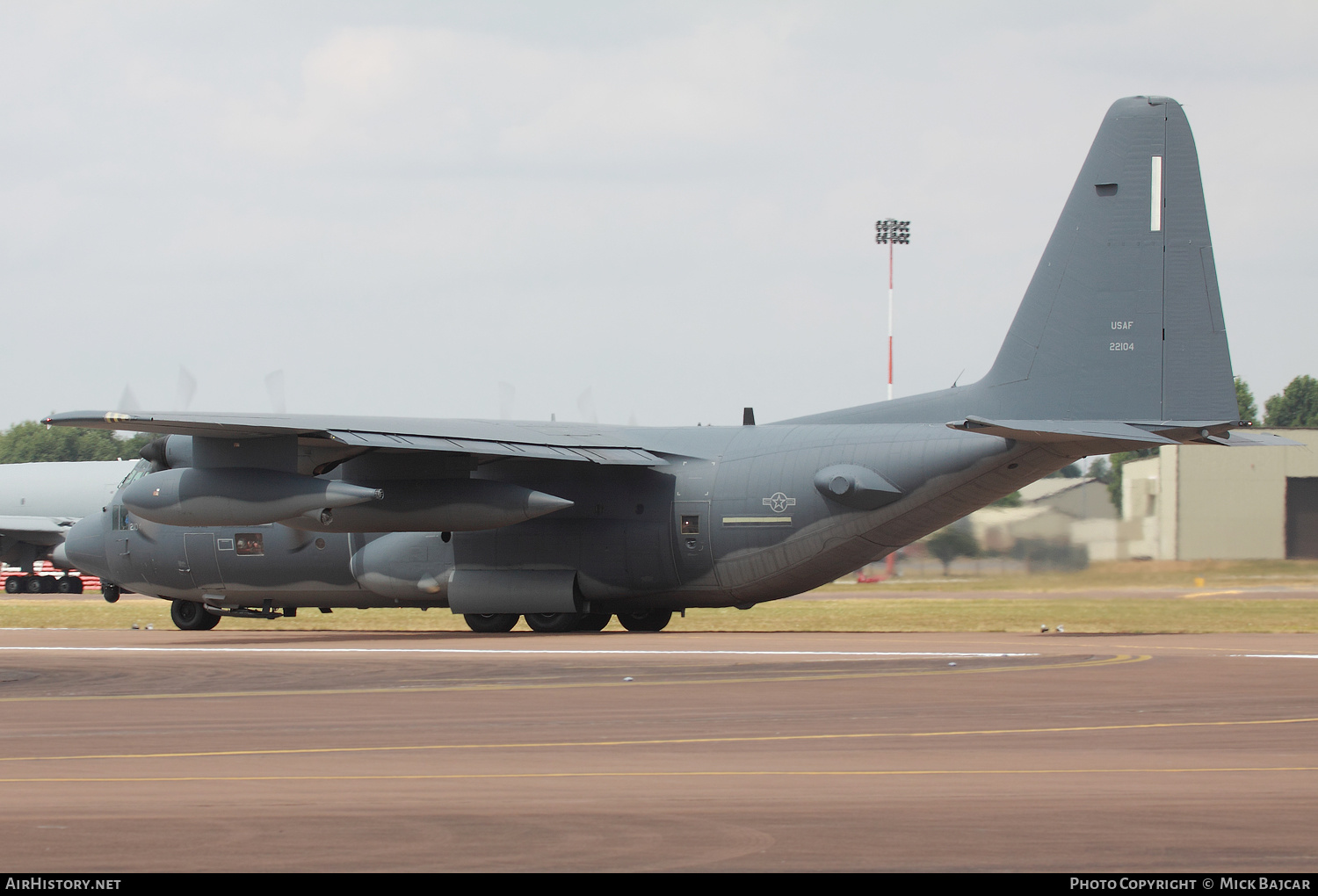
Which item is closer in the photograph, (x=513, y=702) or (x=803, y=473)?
(x=513, y=702)

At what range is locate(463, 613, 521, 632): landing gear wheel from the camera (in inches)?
1155

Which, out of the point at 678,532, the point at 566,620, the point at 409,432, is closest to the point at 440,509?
the point at 409,432

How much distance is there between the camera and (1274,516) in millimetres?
39250

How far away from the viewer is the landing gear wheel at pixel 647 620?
97.6 ft

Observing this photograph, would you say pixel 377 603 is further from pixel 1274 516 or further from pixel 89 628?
pixel 1274 516

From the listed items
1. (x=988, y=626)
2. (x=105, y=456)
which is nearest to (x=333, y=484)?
(x=988, y=626)

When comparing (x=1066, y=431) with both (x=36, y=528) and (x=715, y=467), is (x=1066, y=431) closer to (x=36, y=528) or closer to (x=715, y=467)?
(x=715, y=467)

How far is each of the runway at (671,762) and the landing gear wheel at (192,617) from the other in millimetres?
10006

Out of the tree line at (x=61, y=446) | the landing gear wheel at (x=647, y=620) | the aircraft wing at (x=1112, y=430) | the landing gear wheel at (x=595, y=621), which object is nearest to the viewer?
the aircraft wing at (x=1112, y=430)

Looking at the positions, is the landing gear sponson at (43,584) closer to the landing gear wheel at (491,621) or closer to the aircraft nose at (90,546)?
the aircraft nose at (90,546)

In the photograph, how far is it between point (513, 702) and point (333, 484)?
420 inches

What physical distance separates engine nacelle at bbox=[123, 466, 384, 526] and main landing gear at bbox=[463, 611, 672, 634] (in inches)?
173

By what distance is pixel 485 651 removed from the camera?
23.7 meters

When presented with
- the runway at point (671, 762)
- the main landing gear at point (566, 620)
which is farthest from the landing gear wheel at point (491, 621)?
the runway at point (671, 762)
